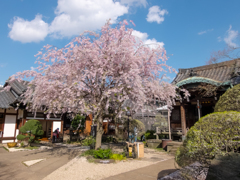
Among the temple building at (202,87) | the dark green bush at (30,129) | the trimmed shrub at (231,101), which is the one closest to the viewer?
the trimmed shrub at (231,101)

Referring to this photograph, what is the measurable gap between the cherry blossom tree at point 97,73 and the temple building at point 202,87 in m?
4.65

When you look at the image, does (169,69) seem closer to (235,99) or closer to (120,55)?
(120,55)

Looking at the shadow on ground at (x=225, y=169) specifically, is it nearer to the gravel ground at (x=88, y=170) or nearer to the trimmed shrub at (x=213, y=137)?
the trimmed shrub at (x=213, y=137)

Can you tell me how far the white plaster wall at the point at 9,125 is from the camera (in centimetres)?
1620

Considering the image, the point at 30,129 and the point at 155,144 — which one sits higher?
the point at 30,129

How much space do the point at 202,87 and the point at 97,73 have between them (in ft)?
26.7

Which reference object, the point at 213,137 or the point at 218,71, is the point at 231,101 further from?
the point at 218,71

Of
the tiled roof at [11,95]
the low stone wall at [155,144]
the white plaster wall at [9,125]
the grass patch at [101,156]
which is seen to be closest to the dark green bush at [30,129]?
the white plaster wall at [9,125]

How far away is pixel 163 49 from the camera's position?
10125 millimetres

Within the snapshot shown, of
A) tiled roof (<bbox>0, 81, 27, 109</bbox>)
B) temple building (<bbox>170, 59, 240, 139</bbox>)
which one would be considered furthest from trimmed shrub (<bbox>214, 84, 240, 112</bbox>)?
tiled roof (<bbox>0, 81, 27, 109</bbox>)

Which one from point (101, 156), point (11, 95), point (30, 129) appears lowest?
point (101, 156)

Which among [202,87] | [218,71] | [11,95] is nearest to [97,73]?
[202,87]

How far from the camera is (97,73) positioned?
8633 mm

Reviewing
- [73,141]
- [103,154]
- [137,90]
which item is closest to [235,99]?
[137,90]
